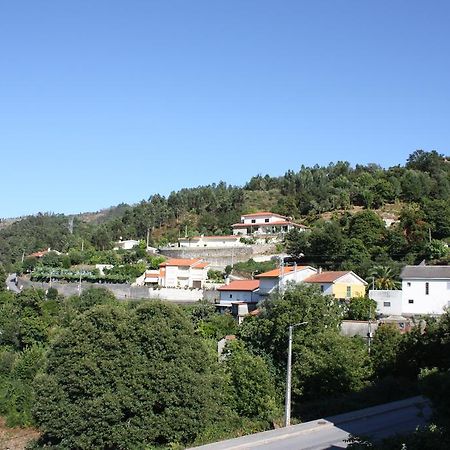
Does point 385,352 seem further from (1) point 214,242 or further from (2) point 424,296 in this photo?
(1) point 214,242

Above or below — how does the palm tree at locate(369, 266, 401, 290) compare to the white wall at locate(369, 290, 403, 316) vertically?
above

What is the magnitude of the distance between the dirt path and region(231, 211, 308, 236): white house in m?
47.0

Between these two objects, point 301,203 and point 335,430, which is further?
point 301,203

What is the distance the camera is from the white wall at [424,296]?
40531mm

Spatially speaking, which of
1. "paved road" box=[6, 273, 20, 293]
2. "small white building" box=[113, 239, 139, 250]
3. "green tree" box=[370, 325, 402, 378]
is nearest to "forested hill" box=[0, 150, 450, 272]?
"small white building" box=[113, 239, 139, 250]

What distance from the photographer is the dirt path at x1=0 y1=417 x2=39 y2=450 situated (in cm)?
2789

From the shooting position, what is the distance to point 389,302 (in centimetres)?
4175

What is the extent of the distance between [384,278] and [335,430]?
27.6 metres

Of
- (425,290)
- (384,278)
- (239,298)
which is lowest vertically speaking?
(239,298)

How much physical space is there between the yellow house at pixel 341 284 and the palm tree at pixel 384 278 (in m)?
1.29

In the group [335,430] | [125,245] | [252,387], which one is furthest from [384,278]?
[125,245]

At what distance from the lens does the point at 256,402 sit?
24.7 metres

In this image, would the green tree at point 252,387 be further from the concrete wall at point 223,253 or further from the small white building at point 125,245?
the small white building at point 125,245

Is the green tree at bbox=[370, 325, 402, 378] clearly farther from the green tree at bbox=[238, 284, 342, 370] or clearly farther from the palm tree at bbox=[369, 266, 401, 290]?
the palm tree at bbox=[369, 266, 401, 290]
